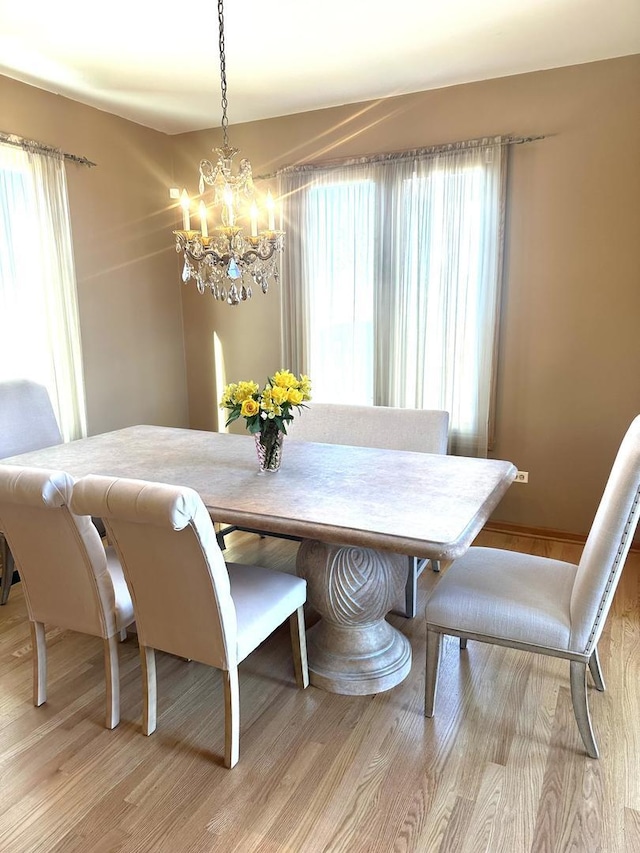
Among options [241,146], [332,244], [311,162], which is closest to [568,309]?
[332,244]

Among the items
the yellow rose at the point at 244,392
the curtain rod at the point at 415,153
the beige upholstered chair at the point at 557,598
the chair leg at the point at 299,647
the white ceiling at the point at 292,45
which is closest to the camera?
the beige upholstered chair at the point at 557,598

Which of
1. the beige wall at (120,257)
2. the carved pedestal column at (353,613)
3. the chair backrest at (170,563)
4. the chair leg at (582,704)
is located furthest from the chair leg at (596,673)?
the beige wall at (120,257)

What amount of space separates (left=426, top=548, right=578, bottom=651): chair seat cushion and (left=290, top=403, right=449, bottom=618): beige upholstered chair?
0.69 metres

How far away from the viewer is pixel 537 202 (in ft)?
11.3

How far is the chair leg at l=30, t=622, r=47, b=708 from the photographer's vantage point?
218 cm

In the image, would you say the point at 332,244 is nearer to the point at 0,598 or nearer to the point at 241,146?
the point at 241,146

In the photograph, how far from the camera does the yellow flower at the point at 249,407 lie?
230 centimetres

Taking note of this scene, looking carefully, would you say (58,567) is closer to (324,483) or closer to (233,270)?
(324,483)

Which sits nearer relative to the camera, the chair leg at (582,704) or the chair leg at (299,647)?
the chair leg at (582,704)

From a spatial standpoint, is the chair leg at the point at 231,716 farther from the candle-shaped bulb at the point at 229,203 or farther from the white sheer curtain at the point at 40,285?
the white sheer curtain at the point at 40,285

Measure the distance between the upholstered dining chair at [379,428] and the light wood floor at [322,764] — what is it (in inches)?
27.9

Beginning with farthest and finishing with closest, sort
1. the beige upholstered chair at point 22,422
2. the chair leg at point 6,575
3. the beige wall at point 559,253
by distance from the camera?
the beige wall at point 559,253, the beige upholstered chair at point 22,422, the chair leg at point 6,575

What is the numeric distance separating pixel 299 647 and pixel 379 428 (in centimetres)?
123

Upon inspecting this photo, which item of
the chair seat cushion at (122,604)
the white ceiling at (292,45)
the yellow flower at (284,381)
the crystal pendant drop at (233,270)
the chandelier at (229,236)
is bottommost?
the chair seat cushion at (122,604)
